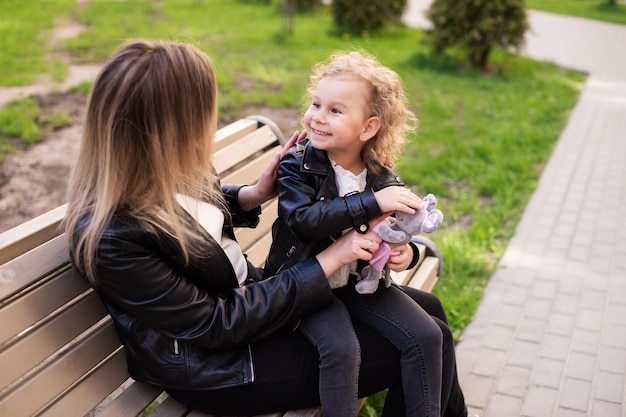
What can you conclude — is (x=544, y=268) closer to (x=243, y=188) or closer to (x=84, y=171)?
(x=243, y=188)

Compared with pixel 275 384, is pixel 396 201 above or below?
above

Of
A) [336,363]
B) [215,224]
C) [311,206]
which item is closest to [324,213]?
[311,206]

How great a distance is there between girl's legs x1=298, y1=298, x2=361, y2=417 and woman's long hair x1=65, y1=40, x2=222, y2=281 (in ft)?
1.66

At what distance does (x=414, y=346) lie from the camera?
87.5 inches

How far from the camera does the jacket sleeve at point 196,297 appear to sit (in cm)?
184

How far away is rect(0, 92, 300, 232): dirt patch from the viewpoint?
5.05 metres

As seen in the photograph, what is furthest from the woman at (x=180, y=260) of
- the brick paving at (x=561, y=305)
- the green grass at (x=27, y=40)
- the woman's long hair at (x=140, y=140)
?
the green grass at (x=27, y=40)

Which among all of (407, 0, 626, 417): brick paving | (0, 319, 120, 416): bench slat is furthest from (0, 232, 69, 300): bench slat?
(407, 0, 626, 417): brick paving

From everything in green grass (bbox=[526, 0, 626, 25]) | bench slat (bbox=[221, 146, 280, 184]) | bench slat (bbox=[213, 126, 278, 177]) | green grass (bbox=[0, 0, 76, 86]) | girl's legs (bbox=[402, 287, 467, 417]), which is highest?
bench slat (bbox=[213, 126, 278, 177])

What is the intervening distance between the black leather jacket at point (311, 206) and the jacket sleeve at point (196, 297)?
0.44 feet

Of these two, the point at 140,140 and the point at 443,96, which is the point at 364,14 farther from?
the point at 140,140

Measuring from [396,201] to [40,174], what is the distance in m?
4.24

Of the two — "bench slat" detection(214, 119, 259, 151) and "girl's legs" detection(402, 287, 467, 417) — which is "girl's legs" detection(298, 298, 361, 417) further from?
"bench slat" detection(214, 119, 259, 151)

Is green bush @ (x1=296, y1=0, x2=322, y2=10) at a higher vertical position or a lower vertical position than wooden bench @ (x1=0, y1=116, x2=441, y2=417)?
lower
